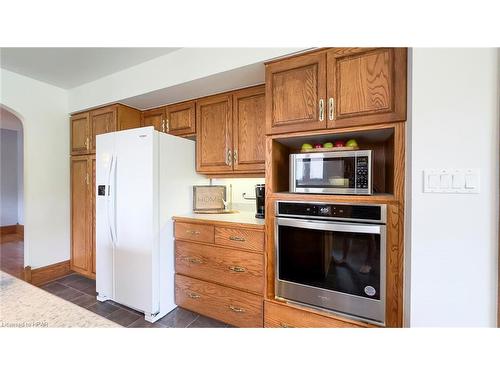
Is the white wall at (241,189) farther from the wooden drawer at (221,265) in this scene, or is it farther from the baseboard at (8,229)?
the baseboard at (8,229)

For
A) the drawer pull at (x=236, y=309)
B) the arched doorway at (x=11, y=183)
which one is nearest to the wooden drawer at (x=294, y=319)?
the drawer pull at (x=236, y=309)

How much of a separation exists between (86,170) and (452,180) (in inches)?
129

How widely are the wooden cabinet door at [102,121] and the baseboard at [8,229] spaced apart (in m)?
4.18

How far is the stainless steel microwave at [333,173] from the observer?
1.19 metres

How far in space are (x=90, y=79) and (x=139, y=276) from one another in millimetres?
2240

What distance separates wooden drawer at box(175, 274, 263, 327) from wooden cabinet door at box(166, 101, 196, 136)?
1434 mm

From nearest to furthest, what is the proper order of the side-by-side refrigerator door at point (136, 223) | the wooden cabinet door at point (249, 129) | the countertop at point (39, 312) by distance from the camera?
the countertop at point (39, 312) → the side-by-side refrigerator door at point (136, 223) → the wooden cabinet door at point (249, 129)

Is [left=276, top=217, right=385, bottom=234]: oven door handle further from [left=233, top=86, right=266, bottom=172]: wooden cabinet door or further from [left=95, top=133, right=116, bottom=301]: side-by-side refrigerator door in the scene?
[left=95, top=133, right=116, bottom=301]: side-by-side refrigerator door

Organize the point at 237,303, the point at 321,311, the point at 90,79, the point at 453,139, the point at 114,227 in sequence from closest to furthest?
the point at 453,139, the point at 321,311, the point at 237,303, the point at 114,227, the point at 90,79

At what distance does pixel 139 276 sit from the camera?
5.66ft

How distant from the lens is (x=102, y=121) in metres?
2.32

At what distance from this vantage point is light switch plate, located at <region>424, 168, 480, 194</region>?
0.93 m
